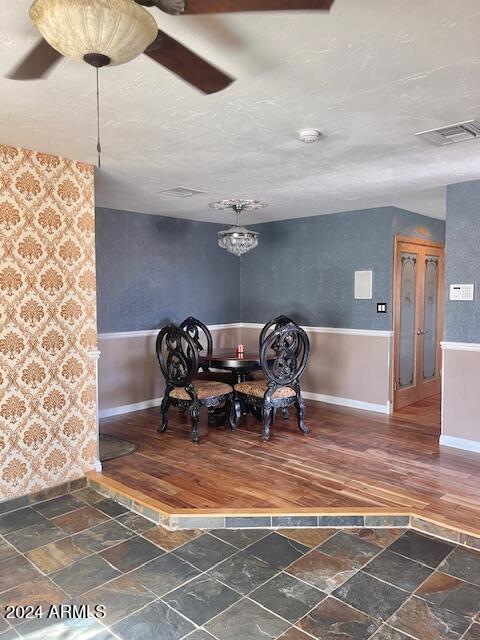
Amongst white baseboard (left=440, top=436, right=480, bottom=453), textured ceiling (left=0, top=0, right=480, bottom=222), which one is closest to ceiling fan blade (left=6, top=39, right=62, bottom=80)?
textured ceiling (left=0, top=0, right=480, bottom=222)

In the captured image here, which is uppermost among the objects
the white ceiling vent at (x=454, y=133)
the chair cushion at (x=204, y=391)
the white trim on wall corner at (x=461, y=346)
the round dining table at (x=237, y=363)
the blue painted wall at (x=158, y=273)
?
the white ceiling vent at (x=454, y=133)

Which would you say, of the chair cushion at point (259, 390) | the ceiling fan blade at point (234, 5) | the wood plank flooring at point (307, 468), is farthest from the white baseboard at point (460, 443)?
the ceiling fan blade at point (234, 5)

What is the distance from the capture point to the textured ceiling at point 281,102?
1715mm

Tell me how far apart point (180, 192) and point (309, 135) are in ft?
6.52

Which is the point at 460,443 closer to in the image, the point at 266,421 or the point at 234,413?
the point at 266,421

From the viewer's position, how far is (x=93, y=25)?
3.89 feet

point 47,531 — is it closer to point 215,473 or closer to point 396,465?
point 215,473

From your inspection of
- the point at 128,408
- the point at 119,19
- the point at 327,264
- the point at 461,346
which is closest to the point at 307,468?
the point at 461,346

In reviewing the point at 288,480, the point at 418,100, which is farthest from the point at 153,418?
the point at 418,100

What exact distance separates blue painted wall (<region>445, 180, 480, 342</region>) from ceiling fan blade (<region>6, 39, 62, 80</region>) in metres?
3.61

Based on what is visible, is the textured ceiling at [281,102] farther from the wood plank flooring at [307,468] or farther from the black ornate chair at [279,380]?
the wood plank flooring at [307,468]

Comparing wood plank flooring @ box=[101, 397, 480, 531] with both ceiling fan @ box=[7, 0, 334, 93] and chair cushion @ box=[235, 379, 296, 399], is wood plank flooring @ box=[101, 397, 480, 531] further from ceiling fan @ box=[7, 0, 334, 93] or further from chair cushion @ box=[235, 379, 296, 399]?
ceiling fan @ box=[7, 0, 334, 93]

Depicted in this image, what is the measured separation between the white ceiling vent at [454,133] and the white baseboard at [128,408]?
420cm

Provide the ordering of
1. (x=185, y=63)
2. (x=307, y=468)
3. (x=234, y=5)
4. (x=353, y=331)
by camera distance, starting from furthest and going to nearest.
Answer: (x=353, y=331) < (x=307, y=468) < (x=185, y=63) < (x=234, y=5)
